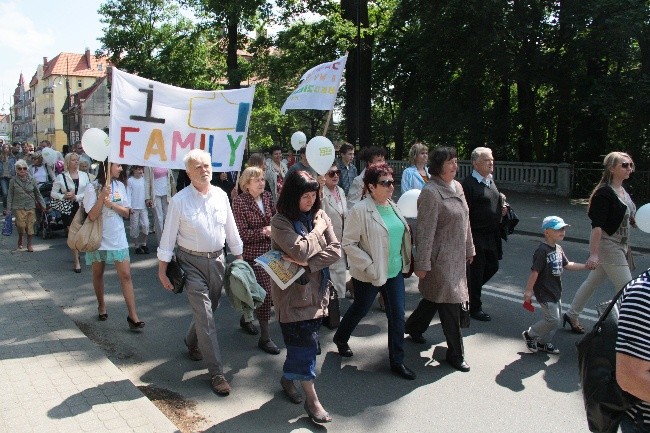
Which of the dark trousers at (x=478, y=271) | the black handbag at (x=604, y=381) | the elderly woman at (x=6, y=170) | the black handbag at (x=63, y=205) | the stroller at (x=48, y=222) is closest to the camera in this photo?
the black handbag at (x=604, y=381)

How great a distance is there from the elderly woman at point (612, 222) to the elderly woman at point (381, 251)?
1.94m

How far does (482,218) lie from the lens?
6.28 metres

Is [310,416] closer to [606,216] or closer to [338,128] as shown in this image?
[606,216]

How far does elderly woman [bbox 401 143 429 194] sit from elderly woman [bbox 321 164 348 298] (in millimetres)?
917

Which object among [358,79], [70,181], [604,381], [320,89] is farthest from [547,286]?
[358,79]

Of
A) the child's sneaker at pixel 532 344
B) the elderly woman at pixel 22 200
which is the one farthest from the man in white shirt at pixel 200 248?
the elderly woman at pixel 22 200

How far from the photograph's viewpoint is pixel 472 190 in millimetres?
6273

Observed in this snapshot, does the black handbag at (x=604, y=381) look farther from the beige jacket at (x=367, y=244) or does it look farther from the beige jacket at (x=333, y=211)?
the beige jacket at (x=333, y=211)

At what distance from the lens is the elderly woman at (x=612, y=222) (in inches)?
217

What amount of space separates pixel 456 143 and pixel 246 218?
19.6 metres

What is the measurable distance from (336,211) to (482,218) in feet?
5.31

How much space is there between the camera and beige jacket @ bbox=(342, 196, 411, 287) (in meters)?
4.83

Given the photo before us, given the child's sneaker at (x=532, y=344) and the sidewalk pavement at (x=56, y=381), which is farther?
the child's sneaker at (x=532, y=344)

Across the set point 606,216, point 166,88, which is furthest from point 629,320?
point 166,88
